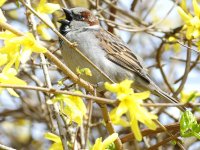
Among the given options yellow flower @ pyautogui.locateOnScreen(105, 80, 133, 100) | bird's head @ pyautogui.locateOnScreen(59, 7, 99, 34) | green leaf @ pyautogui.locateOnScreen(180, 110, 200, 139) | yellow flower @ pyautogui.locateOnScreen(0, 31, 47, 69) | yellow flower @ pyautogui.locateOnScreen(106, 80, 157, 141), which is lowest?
green leaf @ pyautogui.locateOnScreen(180, 110, 200, 139)

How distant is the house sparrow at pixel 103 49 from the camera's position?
354cm

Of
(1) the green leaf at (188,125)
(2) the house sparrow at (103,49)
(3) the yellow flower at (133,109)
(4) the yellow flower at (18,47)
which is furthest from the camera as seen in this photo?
(2) the house sparrow at (103,49)

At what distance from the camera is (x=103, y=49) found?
362 centimetres

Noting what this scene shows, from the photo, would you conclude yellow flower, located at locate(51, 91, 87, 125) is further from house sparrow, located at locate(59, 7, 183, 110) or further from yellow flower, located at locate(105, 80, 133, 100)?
house sparrow, located at locate(59, 7, 183, 110)

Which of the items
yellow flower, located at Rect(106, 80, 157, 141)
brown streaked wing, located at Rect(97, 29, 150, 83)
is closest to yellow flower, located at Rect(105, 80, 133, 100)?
yellow flower, located at Rect(106, 80, 157, 141)

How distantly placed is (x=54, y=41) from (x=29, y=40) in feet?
6.51

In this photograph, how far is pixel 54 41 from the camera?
3.77 metres

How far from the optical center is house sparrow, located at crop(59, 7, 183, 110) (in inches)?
139

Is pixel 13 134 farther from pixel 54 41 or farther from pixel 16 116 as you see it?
pixel 54 41

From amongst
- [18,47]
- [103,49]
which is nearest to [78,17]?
[103,49]

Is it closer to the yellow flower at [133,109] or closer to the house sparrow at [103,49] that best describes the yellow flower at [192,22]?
the house sparrow at [103,49]

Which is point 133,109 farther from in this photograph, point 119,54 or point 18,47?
point 119,54

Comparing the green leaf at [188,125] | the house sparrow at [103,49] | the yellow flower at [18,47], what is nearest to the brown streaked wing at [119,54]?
the house sparrow at [103,49]

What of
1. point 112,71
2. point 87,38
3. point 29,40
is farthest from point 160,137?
point 29,40
